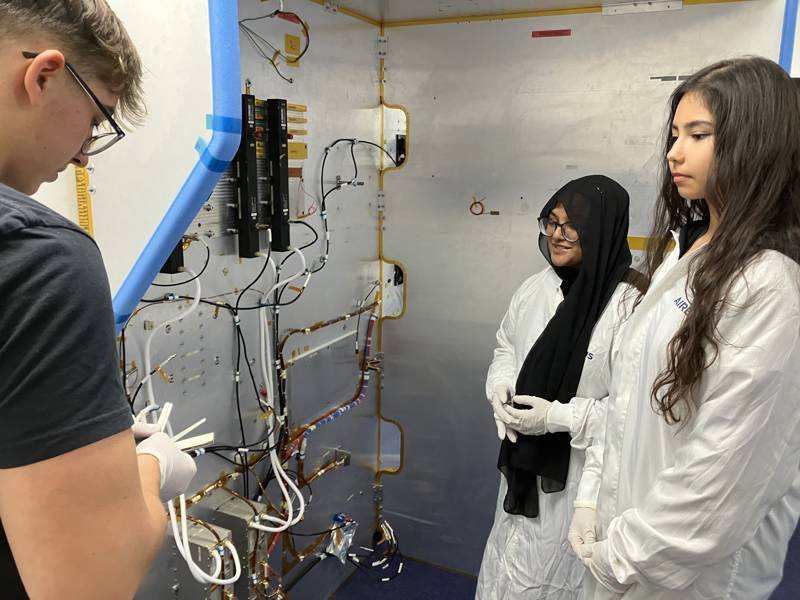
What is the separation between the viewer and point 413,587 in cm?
289

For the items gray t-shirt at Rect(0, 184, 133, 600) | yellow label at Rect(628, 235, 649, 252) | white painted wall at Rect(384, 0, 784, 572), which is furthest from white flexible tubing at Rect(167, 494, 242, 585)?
yellow label at Rect(628, 235, 649, 252)

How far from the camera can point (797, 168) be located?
1117 mm

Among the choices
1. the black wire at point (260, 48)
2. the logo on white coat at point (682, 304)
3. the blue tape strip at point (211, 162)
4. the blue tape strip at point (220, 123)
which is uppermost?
the black wire at point (260, 48)

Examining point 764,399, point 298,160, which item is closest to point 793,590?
point 764,399

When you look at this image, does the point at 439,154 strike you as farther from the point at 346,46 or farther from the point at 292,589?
the point at 292,589

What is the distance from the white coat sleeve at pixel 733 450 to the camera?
1.06m

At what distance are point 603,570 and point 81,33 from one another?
1.36 m

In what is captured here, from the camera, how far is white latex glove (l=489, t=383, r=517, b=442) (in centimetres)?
197

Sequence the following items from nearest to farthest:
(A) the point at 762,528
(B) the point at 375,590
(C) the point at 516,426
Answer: (A) the point at 762,528, (C) the point at 516,426, (B) the point at 375,590

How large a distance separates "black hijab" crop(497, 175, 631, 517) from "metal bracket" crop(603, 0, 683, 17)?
0.78 metres

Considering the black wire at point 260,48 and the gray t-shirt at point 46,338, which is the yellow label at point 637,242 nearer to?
the black wire at point 260,48

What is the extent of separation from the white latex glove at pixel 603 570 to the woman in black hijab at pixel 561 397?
48 cm

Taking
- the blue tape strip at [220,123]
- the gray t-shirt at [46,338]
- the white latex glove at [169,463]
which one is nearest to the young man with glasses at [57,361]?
the gray t-shirt at [46,338]

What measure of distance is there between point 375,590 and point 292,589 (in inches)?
19.1
